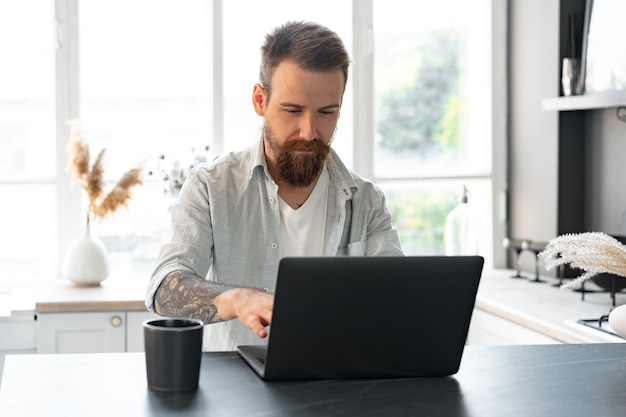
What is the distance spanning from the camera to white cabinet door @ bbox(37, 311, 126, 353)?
3361 mm

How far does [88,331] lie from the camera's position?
133 inches

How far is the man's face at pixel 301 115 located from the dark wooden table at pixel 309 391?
24.1 inches

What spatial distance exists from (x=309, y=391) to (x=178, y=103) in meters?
2.81

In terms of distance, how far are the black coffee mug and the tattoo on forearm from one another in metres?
0.33

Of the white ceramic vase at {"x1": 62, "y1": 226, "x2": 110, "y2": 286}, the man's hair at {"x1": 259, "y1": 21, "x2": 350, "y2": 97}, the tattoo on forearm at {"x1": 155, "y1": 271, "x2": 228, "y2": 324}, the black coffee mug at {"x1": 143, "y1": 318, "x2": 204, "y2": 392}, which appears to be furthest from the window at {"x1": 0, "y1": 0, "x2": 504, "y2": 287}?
the black coffee mug at {"x1": 143, "y1": 318, "x2": 204, "y2": 392}

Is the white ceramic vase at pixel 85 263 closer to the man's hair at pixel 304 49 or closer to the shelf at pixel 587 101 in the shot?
the man's hair at pixel 304 49

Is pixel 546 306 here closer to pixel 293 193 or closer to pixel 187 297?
pixel 293 193

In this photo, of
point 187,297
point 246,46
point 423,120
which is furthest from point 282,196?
point 423,120

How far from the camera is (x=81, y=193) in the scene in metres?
3.95

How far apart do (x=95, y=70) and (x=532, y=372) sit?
9.36 feet

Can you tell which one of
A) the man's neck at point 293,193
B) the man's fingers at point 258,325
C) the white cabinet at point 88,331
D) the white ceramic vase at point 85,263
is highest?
the man's neck at point 293,193

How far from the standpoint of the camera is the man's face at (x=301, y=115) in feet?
6.77

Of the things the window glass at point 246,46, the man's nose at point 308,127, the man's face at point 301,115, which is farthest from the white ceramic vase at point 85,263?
the man's nose at point 308,127

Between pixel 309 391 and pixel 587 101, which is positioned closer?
pixel 309 391
